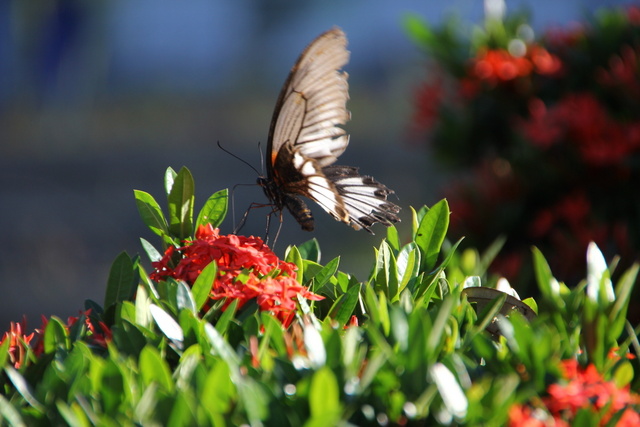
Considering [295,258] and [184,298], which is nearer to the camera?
[184,298]

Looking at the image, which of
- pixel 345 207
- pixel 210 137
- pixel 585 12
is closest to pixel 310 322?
pixel 345 207

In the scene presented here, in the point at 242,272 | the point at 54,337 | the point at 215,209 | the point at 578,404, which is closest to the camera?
the point at 578,404

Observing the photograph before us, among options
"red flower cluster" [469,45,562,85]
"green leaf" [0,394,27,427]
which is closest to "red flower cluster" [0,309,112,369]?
"green leaf" [0,394,27,427]

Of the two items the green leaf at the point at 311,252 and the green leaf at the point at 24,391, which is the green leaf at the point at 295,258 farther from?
the green leaf at the point at 24,391

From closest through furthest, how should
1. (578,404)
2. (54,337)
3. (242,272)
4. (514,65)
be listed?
1. (578,404)
2. (54,337)
3. (242,272)
4. (514,65)

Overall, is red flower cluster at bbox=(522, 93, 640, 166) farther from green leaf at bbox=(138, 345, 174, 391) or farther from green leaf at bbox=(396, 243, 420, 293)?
green leaf at bbox=(138, 345, 174, 391)

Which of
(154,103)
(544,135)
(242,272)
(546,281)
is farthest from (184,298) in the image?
(154,103)

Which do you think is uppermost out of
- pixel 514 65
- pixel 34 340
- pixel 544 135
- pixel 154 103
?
pixel 514 65

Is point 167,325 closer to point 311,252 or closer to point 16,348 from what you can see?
point 16,348
